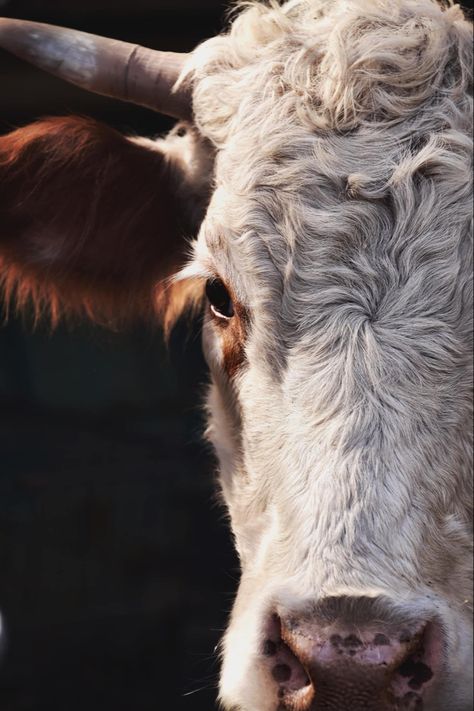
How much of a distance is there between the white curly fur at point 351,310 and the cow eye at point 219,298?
76 millimetres

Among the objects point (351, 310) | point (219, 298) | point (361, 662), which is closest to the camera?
point (361, 662)

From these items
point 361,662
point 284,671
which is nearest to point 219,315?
point 284,671

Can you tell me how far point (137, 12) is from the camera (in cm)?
594

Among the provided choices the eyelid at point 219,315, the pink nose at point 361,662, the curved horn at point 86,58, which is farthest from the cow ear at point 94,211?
the pink nose at point 361,662

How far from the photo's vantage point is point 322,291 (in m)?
2.54

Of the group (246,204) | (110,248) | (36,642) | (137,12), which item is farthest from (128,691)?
(137,12)

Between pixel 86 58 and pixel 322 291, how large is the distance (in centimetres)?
121

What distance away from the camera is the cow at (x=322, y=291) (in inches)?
86.7

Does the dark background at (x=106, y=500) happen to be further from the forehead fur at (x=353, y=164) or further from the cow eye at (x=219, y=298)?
the forehead fur at (x=353, y=164)

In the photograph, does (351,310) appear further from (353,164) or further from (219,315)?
(219,315)

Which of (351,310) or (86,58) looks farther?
(86,58)

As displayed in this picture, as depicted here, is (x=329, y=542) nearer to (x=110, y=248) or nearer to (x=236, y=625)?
(x=236, y=625)

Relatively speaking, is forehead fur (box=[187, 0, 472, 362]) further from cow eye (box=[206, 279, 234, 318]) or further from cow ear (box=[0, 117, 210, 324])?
cow ear (box=[0, 117, 210, 324])

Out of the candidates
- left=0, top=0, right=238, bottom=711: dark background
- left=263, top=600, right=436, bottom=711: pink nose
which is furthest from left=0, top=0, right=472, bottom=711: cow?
left=0, top=0, right=238, bottom=711: dark background
